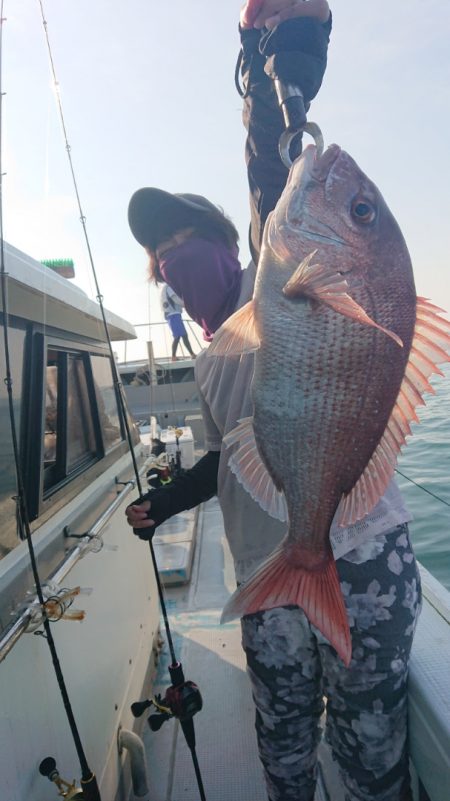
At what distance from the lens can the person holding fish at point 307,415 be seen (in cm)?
116

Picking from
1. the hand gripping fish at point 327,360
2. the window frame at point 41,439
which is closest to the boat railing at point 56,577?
the window frame at point 41,439

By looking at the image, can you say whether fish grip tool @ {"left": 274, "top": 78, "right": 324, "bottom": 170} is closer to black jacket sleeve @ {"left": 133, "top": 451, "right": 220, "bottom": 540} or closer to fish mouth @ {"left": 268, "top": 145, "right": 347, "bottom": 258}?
fish mouth @ {"left": 268, "top": 145, "right": 347, "bottom": 258}

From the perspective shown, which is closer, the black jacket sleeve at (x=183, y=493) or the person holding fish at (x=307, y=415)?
the person holding fish at (x=307, y=415)

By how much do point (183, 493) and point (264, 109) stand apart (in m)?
1.38

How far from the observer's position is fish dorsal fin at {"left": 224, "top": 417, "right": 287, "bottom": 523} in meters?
1.30

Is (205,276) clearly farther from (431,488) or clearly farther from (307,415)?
(431,488)

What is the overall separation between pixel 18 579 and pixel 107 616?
933 millimetres

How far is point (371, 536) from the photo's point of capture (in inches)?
55.2

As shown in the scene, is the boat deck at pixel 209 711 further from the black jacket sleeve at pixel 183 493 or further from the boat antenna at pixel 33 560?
the black jacket sleeve at pixel 183 493

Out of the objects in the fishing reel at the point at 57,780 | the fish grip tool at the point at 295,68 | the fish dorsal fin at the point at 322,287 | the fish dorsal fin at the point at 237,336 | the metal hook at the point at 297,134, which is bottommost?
the fishing reel at the point at 57,780

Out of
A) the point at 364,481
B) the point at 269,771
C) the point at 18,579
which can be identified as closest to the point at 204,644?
the point at 269,771

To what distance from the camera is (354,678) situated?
140 centimetres

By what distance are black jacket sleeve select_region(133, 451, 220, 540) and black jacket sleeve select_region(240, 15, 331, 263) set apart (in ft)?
2.65

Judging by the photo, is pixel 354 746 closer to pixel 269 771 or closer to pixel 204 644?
pixel 269 771
